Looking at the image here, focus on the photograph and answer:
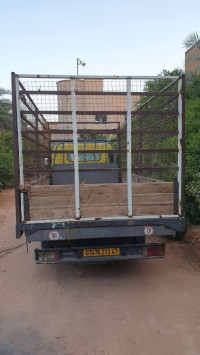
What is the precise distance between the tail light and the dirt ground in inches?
16.7

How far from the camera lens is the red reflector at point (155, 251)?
3945mm

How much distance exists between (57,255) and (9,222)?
5.17 meters

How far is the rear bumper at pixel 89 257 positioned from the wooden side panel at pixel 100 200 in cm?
62

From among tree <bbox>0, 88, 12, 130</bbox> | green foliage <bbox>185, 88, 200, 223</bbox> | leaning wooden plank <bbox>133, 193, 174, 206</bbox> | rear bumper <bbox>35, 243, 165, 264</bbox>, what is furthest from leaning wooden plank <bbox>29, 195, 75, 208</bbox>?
tree <bbox>0, 88, 12, 130</bbox>

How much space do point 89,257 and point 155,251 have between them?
0.97 metres

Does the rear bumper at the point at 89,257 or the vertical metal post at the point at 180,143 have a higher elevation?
the vertical metal post at the point at 180,143

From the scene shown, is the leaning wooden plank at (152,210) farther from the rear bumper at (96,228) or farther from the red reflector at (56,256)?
the red reflector at (56,256)

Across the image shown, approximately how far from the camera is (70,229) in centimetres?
352

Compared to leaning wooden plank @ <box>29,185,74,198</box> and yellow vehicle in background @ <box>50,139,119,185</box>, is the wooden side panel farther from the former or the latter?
yellow vehicle in background @ <box>50,139,119,185</box>

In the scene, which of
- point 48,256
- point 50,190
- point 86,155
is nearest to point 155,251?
point 48,256

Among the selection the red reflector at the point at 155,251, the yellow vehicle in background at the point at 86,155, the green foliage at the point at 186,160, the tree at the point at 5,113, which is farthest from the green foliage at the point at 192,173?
the tree at the point at 5,113

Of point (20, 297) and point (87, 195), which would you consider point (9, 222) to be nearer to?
point (20, 297)

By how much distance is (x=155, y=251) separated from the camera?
156 inches

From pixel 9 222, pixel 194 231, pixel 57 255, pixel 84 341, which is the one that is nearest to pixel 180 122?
pixel 57 255
